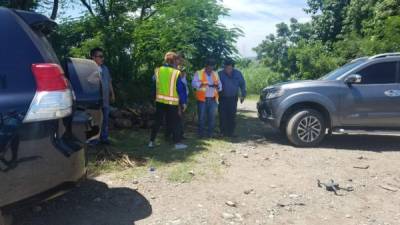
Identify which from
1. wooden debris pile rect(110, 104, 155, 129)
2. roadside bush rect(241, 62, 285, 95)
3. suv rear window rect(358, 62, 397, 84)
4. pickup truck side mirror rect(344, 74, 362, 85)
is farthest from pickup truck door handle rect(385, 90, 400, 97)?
roadside bush rect(241, 62, 285, 95)

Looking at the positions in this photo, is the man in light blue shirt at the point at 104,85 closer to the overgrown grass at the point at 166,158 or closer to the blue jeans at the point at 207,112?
the overgrown grass at the point at 166,158

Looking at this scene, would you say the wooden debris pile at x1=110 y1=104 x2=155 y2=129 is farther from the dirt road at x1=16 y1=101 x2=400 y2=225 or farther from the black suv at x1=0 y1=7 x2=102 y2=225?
the black suv at x1=0 y1=7 x2=102 y2=225

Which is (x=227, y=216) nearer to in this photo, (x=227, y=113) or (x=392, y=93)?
(x=227, y=113)

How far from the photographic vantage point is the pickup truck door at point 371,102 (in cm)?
802

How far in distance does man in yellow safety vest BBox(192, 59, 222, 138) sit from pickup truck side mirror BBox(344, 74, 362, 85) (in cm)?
245

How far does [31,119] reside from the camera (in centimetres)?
319

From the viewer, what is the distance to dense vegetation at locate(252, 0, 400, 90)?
17.0 metres

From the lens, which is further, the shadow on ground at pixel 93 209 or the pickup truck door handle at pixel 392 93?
the pickup truck door handle at pixel 392 93

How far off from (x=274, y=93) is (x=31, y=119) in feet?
19.5

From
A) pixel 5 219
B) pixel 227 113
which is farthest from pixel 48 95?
pixel 227 113

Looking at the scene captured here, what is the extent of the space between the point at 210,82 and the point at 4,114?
589 centimetres

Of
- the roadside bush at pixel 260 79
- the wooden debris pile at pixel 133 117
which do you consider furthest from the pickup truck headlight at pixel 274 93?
the roadside bush at pixel 260 79

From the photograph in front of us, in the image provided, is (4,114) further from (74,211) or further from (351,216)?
(351,216)

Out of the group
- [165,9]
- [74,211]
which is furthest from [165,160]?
[165,9]
